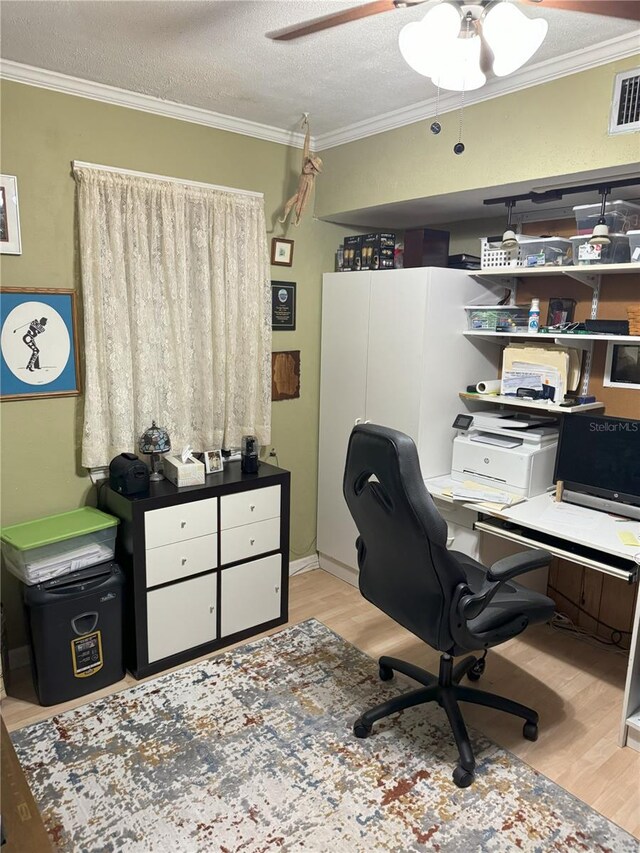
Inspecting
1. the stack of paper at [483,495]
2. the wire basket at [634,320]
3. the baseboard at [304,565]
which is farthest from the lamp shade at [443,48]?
the baseboard at [304,565]

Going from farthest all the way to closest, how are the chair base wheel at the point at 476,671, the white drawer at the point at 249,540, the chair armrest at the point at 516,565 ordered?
1. the white drawer at the point at 249,540
2. the chair base wheel at the point at 476,671
3. the chair armrest at the point at 516,565

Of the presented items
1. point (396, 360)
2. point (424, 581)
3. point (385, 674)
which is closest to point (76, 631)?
point (385, 674)

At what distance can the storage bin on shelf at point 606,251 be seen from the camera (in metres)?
2.39

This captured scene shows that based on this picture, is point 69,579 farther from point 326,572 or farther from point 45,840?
point 326,572

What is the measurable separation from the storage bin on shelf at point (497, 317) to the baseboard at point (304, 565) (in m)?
1.74

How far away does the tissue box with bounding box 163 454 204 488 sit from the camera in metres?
2.71

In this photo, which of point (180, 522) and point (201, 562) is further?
point (201, 562)

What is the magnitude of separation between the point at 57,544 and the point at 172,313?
3.86 ft

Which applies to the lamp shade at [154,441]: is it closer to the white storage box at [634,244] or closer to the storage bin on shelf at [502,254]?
the storage bin on shelf at [502,254]

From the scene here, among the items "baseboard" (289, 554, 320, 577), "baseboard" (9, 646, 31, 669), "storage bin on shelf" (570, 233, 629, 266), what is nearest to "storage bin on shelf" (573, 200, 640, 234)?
"storage bin on shelf" (570, 233, 629, 266)

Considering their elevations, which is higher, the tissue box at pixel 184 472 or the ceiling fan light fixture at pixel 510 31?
the ceiling fan light fixture at pixel 510 31

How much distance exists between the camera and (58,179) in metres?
2.54

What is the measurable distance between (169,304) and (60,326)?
51cm

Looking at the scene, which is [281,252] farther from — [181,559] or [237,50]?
[181,559]
